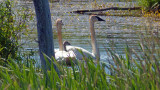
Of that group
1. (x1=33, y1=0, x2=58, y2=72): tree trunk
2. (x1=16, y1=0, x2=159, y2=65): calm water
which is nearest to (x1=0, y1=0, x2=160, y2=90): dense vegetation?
(x1=33, y1=0, x2=58, y2=72): tree trunk

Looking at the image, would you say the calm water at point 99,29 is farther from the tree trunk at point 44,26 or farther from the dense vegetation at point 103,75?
the dense vegetation at point 103,75

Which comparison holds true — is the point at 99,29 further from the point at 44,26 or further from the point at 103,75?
the point at 103,75

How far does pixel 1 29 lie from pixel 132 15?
11.6 m

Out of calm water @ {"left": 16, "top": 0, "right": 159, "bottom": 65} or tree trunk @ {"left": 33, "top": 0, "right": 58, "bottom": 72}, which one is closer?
tree trunk @ {"left": 33, "top": 0, "right": 58, "bottom": 72}

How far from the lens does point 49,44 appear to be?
4254 millimetres

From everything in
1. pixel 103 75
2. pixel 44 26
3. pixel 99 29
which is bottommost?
pixel 99 29

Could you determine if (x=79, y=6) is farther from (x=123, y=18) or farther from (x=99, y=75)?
(x=99, y=75)

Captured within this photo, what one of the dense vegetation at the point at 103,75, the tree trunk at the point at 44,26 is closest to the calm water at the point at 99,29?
the tree trunk at the point at 44,26

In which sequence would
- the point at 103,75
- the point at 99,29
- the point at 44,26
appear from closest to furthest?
the point at 103,75
the point at 44,26
the point at 99,29

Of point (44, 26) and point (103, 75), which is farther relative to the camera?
point (44, 26)

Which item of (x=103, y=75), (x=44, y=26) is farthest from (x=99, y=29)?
(x=103, y=75)

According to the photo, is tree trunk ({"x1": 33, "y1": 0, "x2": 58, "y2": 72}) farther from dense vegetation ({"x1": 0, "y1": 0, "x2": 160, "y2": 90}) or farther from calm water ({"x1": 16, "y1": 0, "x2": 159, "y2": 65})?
calm water ({"x1": 16, "y1": 0, "x2": 159, "y2": 65})

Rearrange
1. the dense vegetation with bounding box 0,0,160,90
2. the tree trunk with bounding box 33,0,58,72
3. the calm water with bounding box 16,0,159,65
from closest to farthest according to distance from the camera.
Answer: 1. the dense vegetation with bounding box 0,0,160,90
2. the tree trunk with bounding box 33,0,58,72
3. the calm water with bounding box 16,0,159,65

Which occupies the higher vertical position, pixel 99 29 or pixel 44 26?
pixel 44 26
